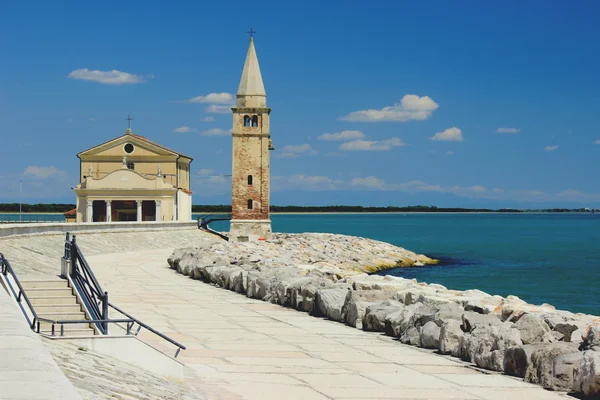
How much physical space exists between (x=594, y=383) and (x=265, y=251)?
31.7m

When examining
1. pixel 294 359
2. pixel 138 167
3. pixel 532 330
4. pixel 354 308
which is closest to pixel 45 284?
pixel 294 359

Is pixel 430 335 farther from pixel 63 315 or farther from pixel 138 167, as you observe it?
pixel 138 167

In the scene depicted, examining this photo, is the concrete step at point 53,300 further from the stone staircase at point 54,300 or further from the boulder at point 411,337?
the boulder at point 411,337

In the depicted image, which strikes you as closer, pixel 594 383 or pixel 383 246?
pixel 594 383

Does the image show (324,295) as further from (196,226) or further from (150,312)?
(196,226)

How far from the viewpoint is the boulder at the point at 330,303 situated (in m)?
15.0

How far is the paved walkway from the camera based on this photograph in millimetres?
8922

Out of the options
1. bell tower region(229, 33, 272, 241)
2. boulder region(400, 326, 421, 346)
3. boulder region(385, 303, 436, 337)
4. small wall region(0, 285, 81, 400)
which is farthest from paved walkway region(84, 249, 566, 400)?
bell tower region(229, 33, 272, 241)

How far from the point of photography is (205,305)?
54.6 ft

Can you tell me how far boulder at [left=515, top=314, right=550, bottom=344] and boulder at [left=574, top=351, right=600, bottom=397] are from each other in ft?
7.33

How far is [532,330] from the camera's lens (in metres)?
11.2

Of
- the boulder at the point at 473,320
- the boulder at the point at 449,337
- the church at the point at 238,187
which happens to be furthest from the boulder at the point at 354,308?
the church at the point at 238,187

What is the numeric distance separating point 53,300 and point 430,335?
566 cm

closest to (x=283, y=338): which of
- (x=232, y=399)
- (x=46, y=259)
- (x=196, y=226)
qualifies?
(x=232, y=399)
